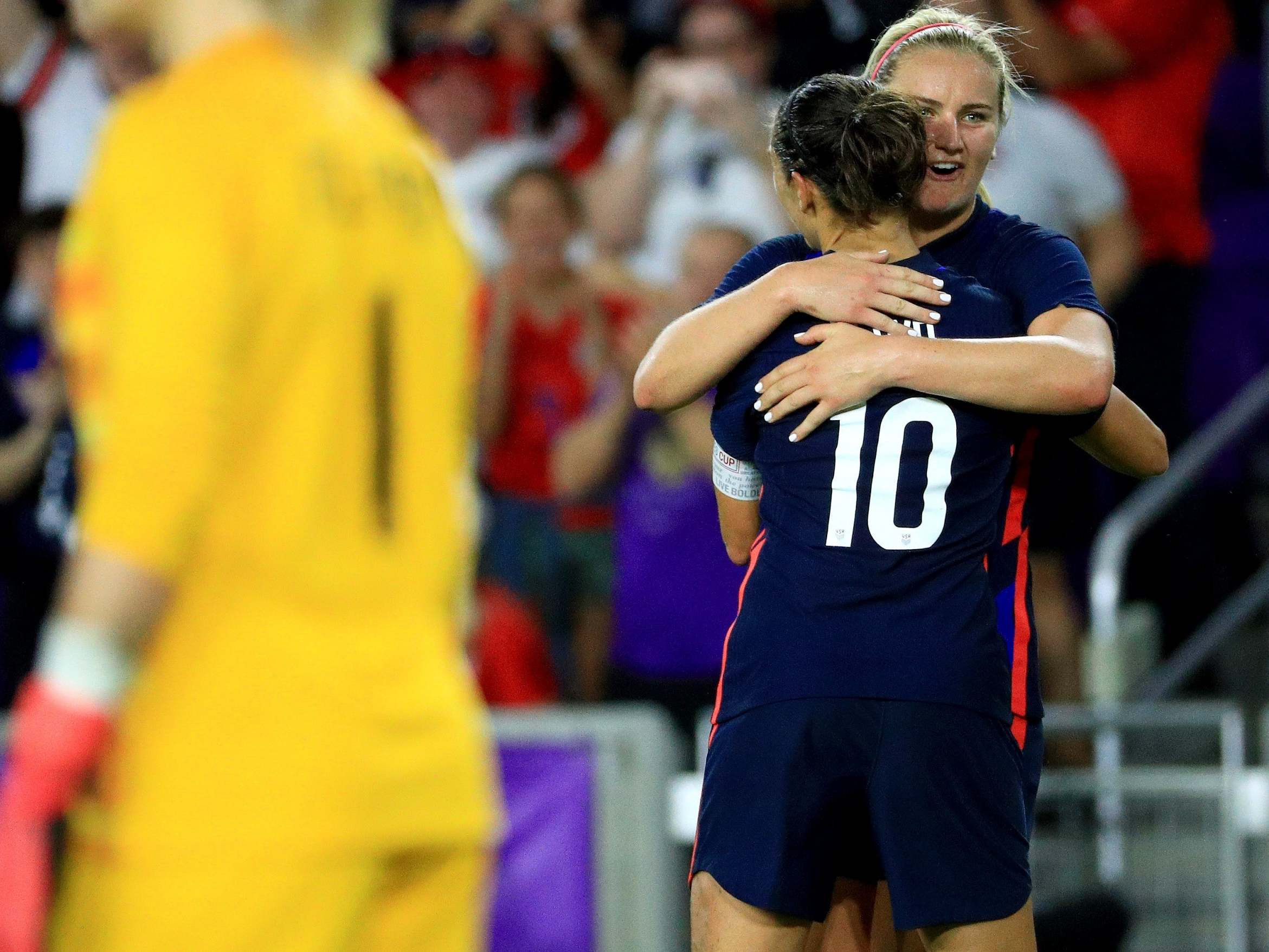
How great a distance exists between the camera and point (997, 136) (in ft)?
9.59

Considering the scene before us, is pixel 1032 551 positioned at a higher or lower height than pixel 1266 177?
lower

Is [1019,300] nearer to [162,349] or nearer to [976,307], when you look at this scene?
[976,307]

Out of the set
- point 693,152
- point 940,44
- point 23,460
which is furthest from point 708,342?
point 693,152

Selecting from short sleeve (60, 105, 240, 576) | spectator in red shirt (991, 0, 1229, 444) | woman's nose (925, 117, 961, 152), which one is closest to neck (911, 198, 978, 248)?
woman's nose (925, 117, 961, 152)

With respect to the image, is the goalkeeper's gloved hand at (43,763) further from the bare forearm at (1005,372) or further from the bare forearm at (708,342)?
the bare forearm at (1005,372)

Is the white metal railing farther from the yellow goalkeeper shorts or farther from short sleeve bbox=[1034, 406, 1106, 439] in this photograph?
the yellow goalkeeper shorts

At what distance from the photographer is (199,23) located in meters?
1.99

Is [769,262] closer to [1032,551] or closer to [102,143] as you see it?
[102,143]

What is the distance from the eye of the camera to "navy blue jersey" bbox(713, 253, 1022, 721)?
2619 mm

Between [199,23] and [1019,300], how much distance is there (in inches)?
53.1

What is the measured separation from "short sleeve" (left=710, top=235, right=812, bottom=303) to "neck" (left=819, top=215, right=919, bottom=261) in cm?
12

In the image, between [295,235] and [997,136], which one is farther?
[997,136]

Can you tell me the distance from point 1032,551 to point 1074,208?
55.2 inches

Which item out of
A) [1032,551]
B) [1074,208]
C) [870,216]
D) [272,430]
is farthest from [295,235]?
[1074,208]
